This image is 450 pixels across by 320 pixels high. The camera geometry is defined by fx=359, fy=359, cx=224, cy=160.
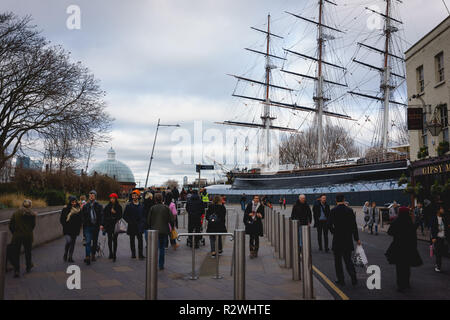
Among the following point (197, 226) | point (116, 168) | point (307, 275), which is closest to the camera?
point (307, 275)

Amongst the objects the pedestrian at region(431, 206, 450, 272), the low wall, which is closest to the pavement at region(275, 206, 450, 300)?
the pedestrian at region(431, 206, 450, 272)

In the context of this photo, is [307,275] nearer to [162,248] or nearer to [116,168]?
[162,248]

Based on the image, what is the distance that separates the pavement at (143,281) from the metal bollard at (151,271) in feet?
3.49

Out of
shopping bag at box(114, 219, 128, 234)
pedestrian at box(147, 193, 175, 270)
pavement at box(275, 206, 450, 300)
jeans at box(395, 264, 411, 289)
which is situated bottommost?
pavement at box(275, 206, 450, 300)

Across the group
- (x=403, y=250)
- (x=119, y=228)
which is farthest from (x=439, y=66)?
(x=119, y=228)

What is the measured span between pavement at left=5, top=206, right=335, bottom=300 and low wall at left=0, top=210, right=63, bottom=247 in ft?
6.65

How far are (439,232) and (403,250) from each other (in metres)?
2.54

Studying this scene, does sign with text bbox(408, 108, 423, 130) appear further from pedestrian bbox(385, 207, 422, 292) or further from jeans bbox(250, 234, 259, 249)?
pedestrian bbox(385, 207, 422, 292)

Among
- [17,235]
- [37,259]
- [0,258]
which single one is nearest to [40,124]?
[37,259]

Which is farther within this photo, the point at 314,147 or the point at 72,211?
the point at 314,147

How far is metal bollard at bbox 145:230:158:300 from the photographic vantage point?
4941mm

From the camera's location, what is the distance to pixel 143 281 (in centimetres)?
712

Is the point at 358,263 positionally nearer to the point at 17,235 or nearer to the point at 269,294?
the point at 269,294
